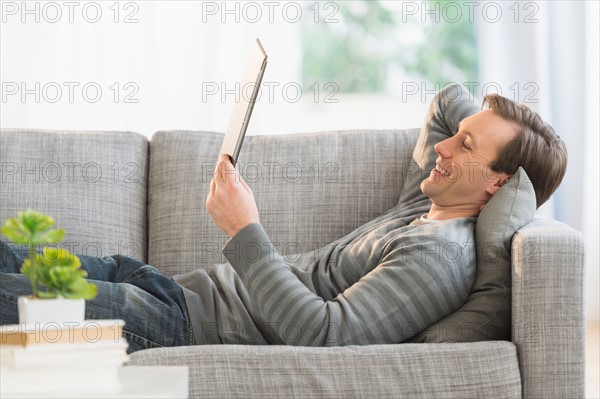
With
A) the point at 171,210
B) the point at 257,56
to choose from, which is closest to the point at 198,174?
the point at 171,210

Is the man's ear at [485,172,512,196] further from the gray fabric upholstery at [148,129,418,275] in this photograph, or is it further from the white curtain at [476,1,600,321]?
the white curtain at [476,1,600,321]

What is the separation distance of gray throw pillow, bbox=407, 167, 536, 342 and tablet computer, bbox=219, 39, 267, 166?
1.63 ft

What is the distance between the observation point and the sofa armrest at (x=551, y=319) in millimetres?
1611

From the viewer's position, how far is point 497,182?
1897 mm

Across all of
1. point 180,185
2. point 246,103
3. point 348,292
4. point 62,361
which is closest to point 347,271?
point 348,292

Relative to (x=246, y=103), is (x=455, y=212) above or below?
below

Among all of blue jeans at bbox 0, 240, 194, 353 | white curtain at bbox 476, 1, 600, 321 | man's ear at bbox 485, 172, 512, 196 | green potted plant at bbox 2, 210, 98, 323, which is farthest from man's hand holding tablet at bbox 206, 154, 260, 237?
white curtain at bbox 476, 1, 600, 321

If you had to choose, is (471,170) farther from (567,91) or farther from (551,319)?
(567,91)

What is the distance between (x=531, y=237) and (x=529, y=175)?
0.97 ft

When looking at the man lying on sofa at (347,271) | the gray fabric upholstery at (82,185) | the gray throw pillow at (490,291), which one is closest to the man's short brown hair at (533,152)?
the man lying on sofa at (347,271)

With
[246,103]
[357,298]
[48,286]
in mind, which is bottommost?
[357,298]

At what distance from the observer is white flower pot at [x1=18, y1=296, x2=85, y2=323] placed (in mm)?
1044

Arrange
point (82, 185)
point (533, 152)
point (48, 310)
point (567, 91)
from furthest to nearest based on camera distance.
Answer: point (567, 91) < point (82, 185) < point (533, 152) < point (48, 310)

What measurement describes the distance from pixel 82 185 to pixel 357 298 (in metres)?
0.85
